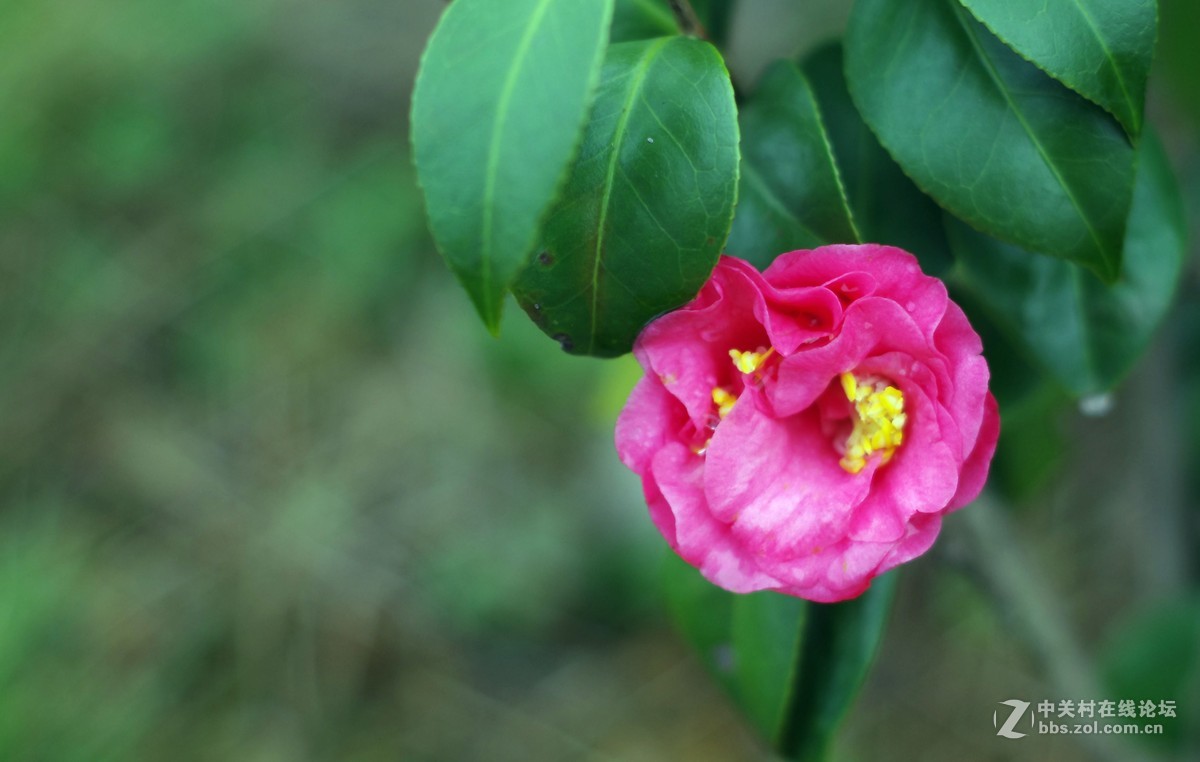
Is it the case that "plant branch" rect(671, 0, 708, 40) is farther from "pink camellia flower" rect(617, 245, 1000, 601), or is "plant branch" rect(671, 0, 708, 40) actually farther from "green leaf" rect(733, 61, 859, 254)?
"pink camellia flower" rect(617, 245, 1000, 601)

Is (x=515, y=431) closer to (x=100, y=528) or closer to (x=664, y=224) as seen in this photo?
(x=100, y=528)

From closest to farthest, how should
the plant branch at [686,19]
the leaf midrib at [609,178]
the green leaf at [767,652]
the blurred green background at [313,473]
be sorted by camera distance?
1. the leaf midrib at [609,178]
2. the plant branch at [686,19]
3. the green leaf at [767,652]
4. the blurred green background at [313,473]

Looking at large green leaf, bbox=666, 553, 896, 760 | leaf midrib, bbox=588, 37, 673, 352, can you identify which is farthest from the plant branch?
large green leaf, bbox=666, 553, 896, 760

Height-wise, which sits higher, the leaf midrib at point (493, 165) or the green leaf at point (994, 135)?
the leaf midrib at point (493, 165)

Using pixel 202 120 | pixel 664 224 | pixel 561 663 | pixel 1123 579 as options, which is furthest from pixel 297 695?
pixel 664 224

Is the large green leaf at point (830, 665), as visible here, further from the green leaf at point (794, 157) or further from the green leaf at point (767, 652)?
the green leaf at point (794, 157)

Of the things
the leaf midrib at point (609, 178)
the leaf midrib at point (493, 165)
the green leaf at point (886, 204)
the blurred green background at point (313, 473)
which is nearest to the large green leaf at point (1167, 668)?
the blurred green background at point (313, 473)
